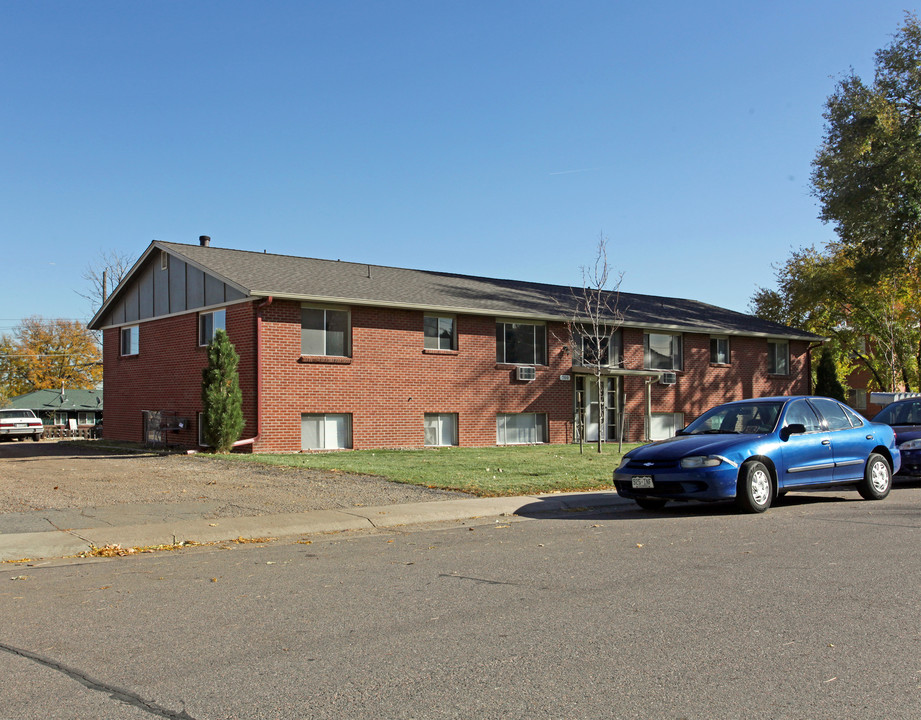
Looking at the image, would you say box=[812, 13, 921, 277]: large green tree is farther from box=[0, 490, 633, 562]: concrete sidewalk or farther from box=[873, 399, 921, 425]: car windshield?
box=[0, 490, 633, 562]: concrete sidewalk

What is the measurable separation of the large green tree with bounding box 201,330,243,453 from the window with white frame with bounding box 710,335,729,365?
60.1 feet

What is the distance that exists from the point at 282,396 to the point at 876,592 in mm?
17344

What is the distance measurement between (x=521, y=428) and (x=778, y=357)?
517 inches

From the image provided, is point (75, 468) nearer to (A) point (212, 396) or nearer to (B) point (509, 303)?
(A) point (212, 396)

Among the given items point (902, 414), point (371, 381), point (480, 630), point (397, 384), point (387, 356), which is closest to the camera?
point (480, 630)

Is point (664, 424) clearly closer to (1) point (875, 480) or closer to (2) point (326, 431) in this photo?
(2) point (326, 431)

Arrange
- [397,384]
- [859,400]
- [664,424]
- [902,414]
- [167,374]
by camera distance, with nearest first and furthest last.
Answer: [902,414], [397,384], [167,374], [664,424], [859,400]

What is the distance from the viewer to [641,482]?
10.9 meters

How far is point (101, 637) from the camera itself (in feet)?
17.6

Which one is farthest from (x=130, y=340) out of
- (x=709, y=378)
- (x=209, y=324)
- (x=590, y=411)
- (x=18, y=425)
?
(x=709, y=378)

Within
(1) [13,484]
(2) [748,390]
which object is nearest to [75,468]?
(1) [13,484]

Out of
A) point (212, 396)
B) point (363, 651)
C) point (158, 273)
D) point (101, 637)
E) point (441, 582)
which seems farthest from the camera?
point (158, 273)

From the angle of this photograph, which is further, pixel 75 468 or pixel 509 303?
pixel 509 303

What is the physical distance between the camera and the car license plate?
10820 millimetres
